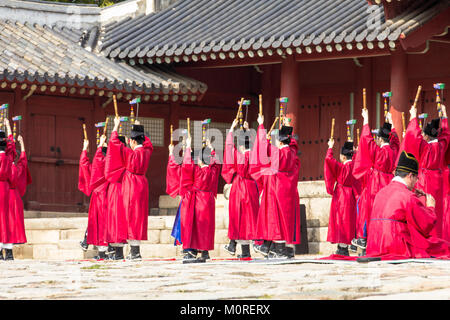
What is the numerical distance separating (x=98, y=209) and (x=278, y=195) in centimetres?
295

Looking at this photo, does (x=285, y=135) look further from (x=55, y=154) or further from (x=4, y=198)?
(x=55, y=154)

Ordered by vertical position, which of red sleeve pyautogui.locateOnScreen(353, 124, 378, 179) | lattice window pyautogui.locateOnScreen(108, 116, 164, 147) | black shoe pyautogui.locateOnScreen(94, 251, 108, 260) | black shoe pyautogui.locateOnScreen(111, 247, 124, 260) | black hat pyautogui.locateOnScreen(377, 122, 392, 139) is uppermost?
lattice window pyautogui.locateOnScreen(108, 116, 164, 147)

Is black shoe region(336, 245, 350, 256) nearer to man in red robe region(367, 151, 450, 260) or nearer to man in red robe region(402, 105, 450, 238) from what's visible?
man in red robe region(402, 105, 450, 238)

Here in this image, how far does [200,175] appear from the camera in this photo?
12859 millimetres

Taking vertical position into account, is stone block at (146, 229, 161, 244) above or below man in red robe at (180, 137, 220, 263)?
below

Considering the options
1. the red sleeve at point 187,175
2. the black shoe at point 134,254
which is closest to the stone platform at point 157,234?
the black shoe at point 134,254

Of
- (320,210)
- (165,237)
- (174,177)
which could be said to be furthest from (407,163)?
(165,237)

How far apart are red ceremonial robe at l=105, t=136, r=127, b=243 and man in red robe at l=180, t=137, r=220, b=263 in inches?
33.3

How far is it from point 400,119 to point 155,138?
5.22m

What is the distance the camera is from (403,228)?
32.7 ft

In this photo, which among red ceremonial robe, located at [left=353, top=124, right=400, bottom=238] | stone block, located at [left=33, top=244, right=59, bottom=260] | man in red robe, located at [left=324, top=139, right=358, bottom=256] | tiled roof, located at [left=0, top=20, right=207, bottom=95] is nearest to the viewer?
red ceremonial robe, located at [left=353, top=124, right=400, bottom=238]

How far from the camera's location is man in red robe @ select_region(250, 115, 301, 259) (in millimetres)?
12320

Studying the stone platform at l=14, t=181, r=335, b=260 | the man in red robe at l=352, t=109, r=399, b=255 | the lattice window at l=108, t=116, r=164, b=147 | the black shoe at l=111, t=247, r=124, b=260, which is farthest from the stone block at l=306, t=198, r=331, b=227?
the lattice window at l=108, t=116, r=164, b=147

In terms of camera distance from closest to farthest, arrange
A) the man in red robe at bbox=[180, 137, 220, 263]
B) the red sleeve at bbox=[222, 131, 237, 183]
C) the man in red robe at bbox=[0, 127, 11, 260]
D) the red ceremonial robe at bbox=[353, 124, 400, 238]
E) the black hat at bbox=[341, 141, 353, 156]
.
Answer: the red ceremonial robe at bbox=[353, 124, 400, 238] → the man in red robe at bbox=[180, 137, 220, 263] → the red sleeve at bbox=[222, 131, 237, 183] → the black hat at bbox=[341, 141, 353, 156] → the man in red robe at bbox=[0, 127, 11, 260]
